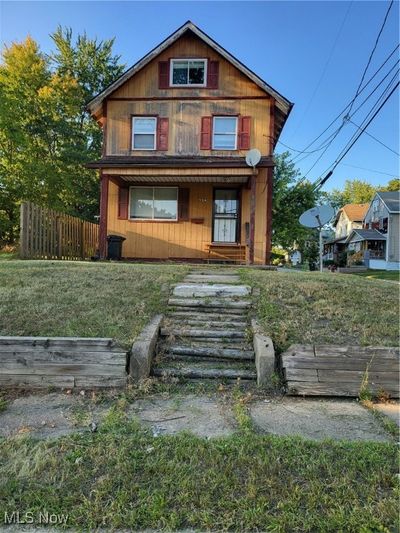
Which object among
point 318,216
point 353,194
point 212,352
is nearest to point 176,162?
point 318,216

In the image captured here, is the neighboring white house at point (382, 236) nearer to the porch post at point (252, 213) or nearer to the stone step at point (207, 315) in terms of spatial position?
the porch post at point (252, 213)

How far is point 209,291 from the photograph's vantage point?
557cm

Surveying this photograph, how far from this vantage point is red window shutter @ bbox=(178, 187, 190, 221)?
13008 mm

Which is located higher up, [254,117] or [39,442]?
[254,117]

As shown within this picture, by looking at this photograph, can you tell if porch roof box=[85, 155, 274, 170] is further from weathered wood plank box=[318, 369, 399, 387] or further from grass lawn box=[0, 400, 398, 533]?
grass lawn box=[0, 400, 398, 533]

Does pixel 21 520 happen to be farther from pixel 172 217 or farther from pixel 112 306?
pixel 172 217

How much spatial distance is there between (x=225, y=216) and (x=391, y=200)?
79.8 feet

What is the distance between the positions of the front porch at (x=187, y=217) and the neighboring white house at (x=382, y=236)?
1989 centimetres

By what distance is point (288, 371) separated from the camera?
3682 mm

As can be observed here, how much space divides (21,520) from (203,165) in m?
10.7

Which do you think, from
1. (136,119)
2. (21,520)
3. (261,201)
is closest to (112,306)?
(21,520)

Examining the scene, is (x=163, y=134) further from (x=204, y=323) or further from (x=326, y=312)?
(x=326, y=312)

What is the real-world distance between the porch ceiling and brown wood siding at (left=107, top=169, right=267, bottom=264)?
350mm

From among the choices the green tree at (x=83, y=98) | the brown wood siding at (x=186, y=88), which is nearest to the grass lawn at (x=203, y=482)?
the brown wood siding at (x=186, y=88)
